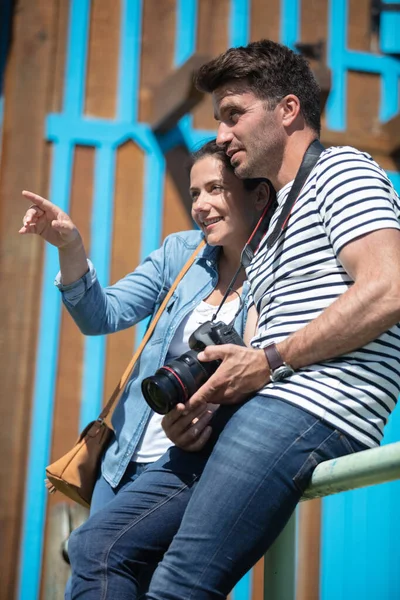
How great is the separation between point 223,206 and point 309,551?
70.2 inches

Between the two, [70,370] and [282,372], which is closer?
[282,372]

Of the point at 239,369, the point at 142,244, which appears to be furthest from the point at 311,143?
the point at 142,244

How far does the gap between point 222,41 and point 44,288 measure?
1.42 m

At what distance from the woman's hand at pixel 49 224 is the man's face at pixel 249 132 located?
0.46 m

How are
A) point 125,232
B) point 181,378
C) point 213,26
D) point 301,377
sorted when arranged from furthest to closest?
point 213,26, point 125,232, point 181,378, point 301,377

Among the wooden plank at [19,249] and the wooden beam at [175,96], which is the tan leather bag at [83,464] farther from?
the wooden beam at [175,96]

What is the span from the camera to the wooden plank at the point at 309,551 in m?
3.42

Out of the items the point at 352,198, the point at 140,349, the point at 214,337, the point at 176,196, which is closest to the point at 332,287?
the point at 352,198

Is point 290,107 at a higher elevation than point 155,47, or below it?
below

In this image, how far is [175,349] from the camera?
2.21 meters

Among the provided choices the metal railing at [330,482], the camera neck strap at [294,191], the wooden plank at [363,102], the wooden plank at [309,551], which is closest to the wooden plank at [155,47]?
the wooden plank at [363,102]

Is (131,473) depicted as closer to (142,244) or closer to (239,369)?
(239,369)

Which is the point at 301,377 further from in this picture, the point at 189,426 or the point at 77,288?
the point at 77,288

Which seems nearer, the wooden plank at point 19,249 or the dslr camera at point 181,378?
the dslr camera at point 181,378
